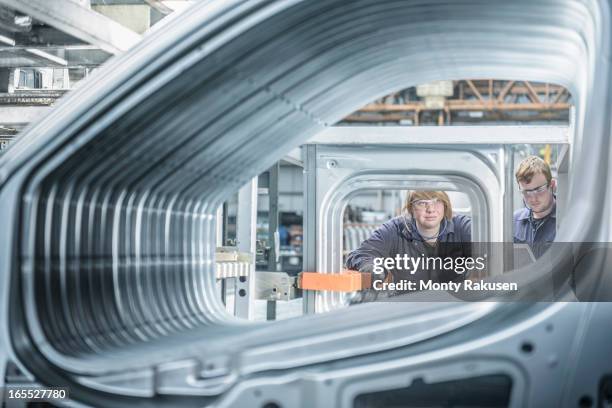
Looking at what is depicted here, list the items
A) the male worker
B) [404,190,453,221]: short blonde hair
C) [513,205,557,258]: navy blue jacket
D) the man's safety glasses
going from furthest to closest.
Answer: [404,190,453,221]: short blonde hair
the man's safety glasses
the male worker
[513,205,557,258]: navy blue jacket

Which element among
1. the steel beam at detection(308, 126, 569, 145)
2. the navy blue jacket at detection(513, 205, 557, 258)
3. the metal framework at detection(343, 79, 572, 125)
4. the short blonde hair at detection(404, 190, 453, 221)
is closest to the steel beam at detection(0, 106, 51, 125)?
the steel beam at detection(308, 126, 569, 145)

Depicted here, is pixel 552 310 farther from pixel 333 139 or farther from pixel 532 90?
pixel 532 90

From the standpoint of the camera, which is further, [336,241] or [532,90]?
[532,90]

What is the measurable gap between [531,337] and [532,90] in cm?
1806

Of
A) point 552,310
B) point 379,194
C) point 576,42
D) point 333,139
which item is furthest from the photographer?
point 379,194

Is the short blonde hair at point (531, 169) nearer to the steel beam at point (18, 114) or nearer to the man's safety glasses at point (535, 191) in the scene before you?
the man's safety glasses at point (535, 191)

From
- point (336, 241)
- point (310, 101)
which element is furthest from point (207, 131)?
point (336, 241)

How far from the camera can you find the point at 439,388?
1.77 m

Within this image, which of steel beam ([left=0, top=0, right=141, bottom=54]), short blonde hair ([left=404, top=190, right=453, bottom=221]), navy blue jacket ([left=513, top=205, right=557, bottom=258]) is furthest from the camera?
short blonde hair ([left=404, top=190, right=453, bottom=221])

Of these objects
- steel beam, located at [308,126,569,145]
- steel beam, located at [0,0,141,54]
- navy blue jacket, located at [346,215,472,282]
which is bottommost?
navy blue jacket, located at [346,215,472,282]

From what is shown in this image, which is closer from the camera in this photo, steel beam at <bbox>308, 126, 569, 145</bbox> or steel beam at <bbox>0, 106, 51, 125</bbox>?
steel beam at <bbox>0, 106, 51, 125</bbox>

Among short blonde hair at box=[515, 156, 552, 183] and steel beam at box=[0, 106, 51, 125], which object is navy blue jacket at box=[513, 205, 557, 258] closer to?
short blonde hair at box=[515, 156, 552, 183]

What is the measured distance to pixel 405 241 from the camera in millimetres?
4500

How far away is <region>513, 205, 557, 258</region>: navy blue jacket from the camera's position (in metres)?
3.98
